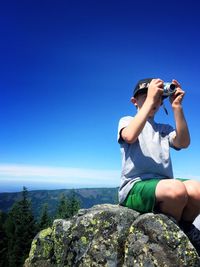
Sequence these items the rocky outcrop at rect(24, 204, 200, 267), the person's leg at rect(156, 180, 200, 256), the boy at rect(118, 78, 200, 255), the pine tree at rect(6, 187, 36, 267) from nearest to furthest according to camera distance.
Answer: the rocky outcrop at rect(24, 204, 200, 267)
the person's leg at rect(156, 180, 200, 256)
the boy at rect(118, 78, 200, 255)
the pine tree at rect(6, 187, 36, 267)

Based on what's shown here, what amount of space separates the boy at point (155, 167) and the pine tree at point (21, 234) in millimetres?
58880

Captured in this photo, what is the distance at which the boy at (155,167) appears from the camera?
5461mm

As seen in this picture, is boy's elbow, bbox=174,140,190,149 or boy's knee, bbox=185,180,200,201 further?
boy's elbow, bbox=174,140,190,149

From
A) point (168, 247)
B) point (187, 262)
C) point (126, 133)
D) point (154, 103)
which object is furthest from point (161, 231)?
point (154, 103)

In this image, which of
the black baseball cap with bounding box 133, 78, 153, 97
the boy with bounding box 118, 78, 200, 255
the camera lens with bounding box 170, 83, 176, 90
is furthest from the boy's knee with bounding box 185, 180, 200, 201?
the black baseball cap with bounding box 133, 78, 153, 97

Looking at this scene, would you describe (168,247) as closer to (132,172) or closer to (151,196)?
(151,196)

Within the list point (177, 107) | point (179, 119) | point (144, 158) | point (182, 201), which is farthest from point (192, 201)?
point (177, 107)

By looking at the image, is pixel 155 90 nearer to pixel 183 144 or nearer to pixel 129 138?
pixel 129 138

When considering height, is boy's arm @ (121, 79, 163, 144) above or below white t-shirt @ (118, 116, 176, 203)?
above

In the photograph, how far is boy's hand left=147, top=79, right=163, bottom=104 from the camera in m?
5.95

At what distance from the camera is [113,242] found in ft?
19.1

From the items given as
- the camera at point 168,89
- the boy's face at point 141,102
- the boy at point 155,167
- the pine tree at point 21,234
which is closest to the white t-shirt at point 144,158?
the boy at point 155,167

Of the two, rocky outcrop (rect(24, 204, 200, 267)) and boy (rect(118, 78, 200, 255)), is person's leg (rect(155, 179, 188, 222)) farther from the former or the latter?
rocky outcrop (rect(24, 204, 200, 267))

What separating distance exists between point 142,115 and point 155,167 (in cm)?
100
